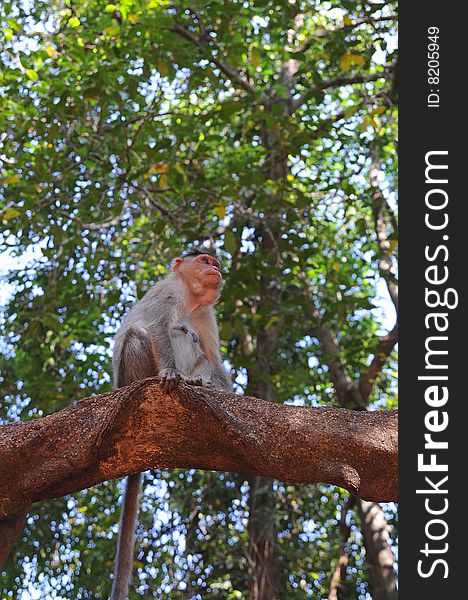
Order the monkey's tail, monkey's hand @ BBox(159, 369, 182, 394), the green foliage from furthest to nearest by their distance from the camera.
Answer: the green foliage → the monkey's tail → monkey's hand @ BBox(159, 369, 182, 394)

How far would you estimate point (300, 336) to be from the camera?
10.7 m

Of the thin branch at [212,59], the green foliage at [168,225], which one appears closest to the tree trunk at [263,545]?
the green foliage at [168,225]

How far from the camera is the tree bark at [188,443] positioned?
419cm

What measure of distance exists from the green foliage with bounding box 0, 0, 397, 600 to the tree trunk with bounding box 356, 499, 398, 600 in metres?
0.59

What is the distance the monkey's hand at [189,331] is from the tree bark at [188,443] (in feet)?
6.73

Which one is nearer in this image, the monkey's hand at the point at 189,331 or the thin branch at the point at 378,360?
the monkey's hand at the point at 189,331

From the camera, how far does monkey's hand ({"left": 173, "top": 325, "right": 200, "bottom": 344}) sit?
252 inches

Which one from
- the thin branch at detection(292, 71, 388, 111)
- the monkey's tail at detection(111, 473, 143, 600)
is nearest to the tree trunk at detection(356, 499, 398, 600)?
the monkey's tail at detection(111, 473, 143, 600)

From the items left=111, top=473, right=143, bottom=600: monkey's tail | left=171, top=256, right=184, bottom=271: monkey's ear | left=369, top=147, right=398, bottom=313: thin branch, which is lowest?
left=111, top=473, right=143, bottom=600: monkey's tail

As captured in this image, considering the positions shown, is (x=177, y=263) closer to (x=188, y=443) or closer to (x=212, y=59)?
(x=188, y=443)

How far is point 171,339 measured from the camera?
6180mm

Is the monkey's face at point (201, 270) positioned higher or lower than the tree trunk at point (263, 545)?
higher

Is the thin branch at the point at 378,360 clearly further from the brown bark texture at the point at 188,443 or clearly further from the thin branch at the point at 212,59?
the brown bark texture at the point at 188,443

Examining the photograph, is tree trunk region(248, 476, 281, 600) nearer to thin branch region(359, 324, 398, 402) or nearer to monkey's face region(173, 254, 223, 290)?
thin branch region(359, 324, 398, 402)
